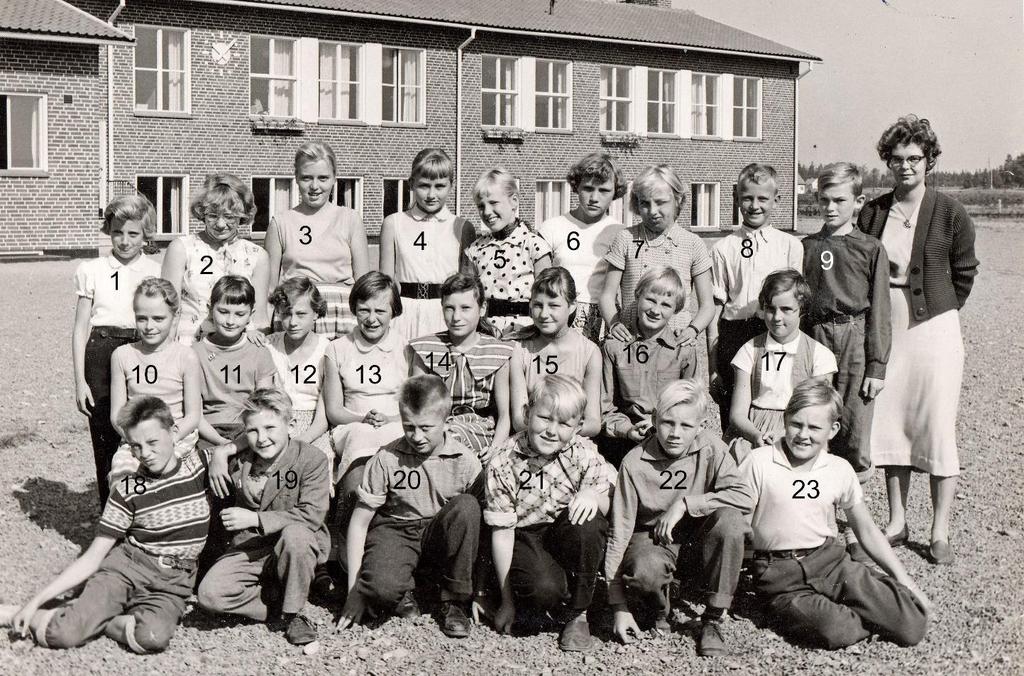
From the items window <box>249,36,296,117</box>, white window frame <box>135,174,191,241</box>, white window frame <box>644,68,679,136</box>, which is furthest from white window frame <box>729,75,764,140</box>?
white window frame <box>135,174,191,241</box>

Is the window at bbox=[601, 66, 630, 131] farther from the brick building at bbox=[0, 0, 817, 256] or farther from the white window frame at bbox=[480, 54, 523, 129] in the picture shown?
the white window frame at bbox=[480, 54, 523, 129]

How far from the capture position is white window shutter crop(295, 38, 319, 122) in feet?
84.6

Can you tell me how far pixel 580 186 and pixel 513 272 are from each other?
2.09 feet

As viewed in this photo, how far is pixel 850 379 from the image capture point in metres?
5.68

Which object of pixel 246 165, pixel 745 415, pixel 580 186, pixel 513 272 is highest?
pixel 246 165

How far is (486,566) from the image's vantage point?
16.1ft

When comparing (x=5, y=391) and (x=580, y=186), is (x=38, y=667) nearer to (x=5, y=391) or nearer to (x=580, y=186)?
(x=580, y=186)

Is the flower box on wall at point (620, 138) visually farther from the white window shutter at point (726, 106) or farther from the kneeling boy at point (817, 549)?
the kneeling boy at point (817, 549)

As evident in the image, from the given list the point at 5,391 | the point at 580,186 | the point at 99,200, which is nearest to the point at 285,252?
the point at 580,186

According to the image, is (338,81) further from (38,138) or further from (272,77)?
(38,138)

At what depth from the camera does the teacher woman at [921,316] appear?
573cm

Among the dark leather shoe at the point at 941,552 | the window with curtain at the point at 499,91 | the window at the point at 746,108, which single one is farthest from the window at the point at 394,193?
the dark leather shoe at the point at 941,552

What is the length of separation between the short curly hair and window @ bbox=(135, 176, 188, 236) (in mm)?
20538

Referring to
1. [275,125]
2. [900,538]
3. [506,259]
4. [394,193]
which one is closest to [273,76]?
[275,125]
